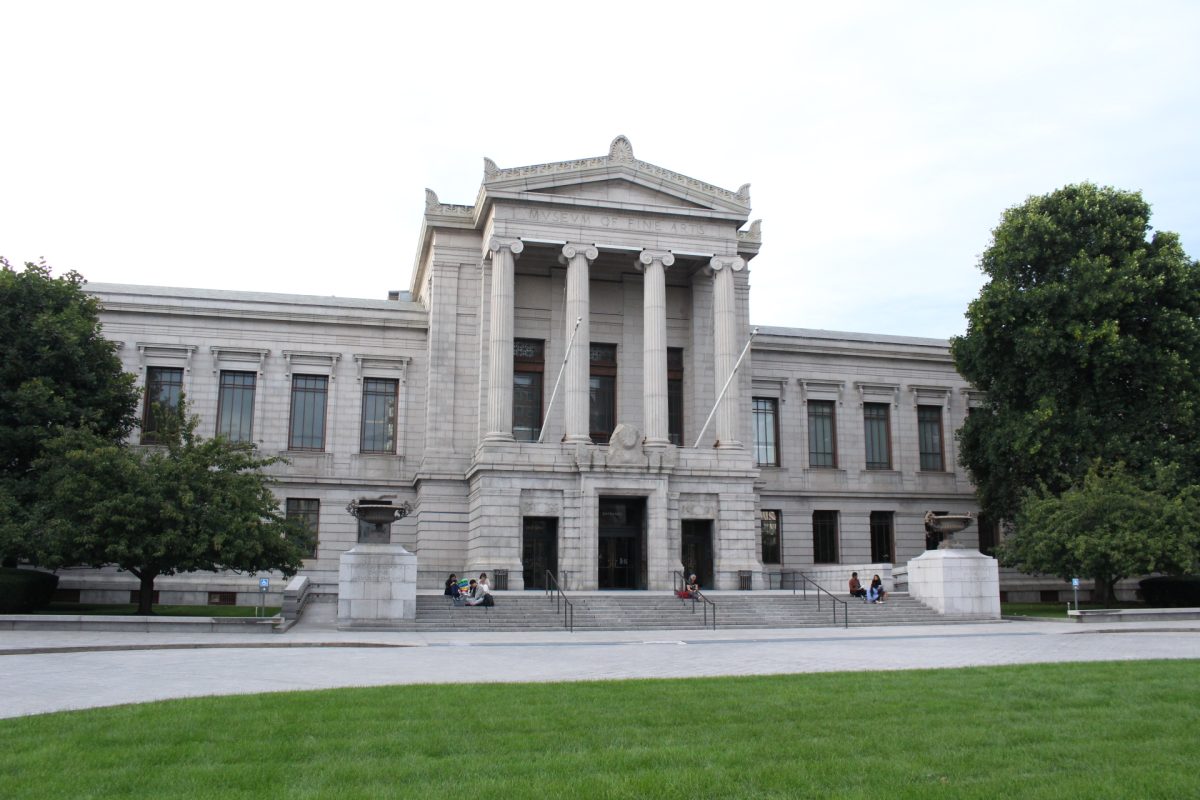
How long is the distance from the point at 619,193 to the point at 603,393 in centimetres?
864

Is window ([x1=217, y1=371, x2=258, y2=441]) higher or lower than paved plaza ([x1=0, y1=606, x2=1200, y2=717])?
higher

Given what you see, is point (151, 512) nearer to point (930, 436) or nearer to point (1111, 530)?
point (1111, 530)

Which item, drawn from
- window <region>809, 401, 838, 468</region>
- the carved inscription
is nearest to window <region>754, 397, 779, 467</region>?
window <region>809, 401, 838, 468</region>

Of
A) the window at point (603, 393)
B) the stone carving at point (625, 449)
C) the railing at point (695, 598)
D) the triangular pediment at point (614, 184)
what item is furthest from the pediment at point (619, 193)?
the railing at point (695, 598)

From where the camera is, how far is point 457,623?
2897 cm

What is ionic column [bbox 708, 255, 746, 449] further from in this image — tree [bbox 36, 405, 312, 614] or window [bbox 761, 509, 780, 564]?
tree [bbox 36, 405, 312, 614]

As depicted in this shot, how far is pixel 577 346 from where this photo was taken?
134ft

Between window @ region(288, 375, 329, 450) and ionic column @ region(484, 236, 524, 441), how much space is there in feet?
26.7

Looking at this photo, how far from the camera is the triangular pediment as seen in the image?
41.5m

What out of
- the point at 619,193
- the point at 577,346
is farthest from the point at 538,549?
the point at 619,193

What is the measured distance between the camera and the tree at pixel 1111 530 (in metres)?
33.7

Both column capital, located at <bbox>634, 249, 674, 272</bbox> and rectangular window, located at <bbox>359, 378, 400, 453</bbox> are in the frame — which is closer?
column capital, located at <bbox>634, 249, 674, 272</bbox>

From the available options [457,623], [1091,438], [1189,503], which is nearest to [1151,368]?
[1091,438]

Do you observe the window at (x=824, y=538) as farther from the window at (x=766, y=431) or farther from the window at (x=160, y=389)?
the window at (x=160, y=389)
